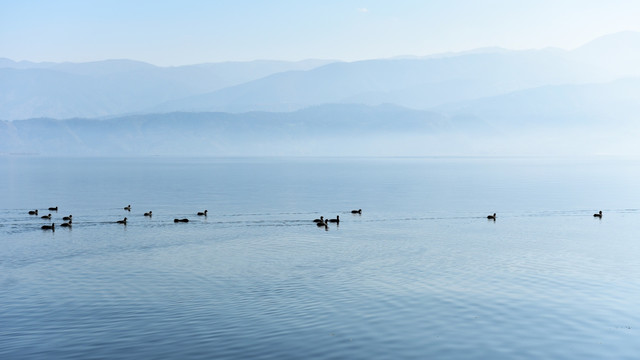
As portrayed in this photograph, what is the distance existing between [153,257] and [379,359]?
28.7 meters

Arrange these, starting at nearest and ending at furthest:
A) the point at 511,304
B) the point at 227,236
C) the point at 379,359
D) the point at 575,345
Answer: the point at 379,359
the point at 575,345
the point at 511,304
the point at 227,236

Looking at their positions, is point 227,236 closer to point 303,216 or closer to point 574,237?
point 303,216

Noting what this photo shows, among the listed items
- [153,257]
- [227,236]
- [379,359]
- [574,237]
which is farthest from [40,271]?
[574,237]

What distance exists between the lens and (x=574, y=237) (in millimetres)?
65312

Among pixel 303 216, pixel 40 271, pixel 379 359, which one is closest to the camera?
pixel 379 359

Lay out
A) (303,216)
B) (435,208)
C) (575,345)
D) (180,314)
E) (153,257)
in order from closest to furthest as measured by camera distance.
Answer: (575,345) < (180,314) < (153,257) < (303,216) < (435,208)

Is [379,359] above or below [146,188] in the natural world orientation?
below

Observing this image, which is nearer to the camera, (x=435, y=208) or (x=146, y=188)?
(x=435, y=208)

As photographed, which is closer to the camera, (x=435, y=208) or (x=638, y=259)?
(x=638, y=259)

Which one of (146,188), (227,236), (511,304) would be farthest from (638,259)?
(146,188)

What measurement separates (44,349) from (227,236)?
117ft

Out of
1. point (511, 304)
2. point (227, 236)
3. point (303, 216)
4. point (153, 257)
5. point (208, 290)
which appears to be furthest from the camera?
point (303, 216)

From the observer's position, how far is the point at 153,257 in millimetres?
52000

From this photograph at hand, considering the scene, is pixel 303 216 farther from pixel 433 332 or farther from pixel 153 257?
pixel 433 332
